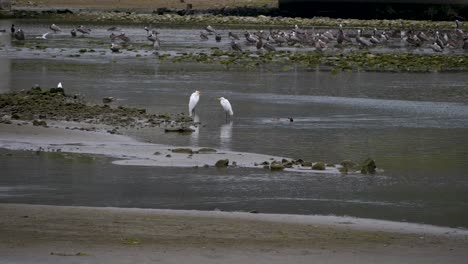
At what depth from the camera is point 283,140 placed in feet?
51.5

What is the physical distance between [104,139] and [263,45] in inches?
880

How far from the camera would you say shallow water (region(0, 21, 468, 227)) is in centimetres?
1108

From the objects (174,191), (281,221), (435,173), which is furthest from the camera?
(435,173)

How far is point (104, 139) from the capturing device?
15039mm

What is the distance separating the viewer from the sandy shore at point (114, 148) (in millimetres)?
13375

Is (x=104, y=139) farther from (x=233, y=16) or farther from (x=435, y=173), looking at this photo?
(x=233, y=16)

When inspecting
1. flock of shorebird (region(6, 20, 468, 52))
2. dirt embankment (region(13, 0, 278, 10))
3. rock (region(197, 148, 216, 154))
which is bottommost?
dirt embankment (region(13, 0, 278, 10))

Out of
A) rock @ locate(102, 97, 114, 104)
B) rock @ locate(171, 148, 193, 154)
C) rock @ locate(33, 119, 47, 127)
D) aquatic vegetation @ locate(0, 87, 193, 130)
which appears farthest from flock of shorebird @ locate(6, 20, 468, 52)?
rock @ locate(171, 148, 193, 154)

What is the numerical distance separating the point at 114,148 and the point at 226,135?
2.32 meters

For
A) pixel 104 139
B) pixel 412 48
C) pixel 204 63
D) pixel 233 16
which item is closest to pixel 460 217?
pixel 104 139

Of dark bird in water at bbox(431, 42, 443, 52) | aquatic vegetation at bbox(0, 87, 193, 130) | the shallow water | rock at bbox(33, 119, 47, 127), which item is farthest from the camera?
dark bird in water at bbox(431, 42, 443, 52)

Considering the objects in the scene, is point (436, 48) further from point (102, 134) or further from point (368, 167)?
point (368, 167)

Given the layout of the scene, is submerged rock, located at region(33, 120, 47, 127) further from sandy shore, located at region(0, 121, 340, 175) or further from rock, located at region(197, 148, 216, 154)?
rock, located at region(197, 148, 216, 154)

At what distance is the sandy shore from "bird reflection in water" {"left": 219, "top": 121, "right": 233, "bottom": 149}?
31.7 inches
